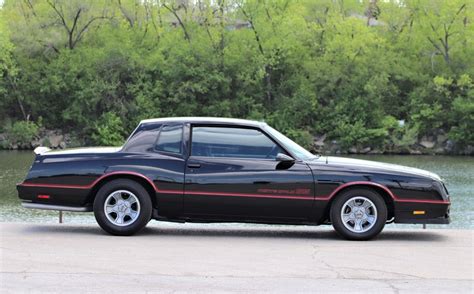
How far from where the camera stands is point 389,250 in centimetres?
870

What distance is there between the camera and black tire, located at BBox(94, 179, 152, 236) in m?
9.41

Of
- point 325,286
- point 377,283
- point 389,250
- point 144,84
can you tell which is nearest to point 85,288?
point 325,286

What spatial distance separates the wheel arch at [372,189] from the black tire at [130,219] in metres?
2.21

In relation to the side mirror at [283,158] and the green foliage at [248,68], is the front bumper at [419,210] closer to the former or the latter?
the side mirror at [283,158]

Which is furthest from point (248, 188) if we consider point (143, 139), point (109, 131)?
point (109, 131)

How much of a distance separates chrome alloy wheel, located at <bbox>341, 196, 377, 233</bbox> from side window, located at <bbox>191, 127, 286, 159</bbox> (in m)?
1.08

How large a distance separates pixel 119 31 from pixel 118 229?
50.7 meters

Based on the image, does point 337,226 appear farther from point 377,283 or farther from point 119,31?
point 119,31

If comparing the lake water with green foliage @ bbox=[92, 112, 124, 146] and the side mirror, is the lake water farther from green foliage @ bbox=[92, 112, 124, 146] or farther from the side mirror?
green foliage @ bbox=[92, 112, 124, 146]

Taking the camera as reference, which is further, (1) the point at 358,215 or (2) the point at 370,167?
(2) the point at 370,167

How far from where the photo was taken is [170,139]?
9.74 m

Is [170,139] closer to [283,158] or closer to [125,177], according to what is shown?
[125,177]

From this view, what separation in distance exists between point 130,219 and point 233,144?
158cm

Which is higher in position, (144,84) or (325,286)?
(144,84)
